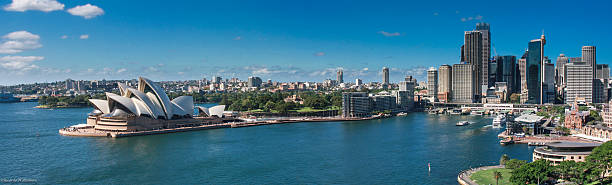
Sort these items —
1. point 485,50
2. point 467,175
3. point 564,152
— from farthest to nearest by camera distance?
point 485,50 → point 564,152 → point 467,175

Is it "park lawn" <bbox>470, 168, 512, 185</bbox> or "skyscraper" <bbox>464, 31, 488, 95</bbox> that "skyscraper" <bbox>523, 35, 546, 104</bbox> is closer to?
"skyscraper" <bbox>464, 31, 488, 95</bbox>

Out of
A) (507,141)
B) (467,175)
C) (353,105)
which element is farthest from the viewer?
(353,105)

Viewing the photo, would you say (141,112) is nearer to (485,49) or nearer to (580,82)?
(580,82)

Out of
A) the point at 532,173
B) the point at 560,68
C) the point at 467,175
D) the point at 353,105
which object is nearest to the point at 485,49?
the point at 560,68

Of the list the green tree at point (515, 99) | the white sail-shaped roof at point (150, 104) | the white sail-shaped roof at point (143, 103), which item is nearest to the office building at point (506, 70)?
the green tree at point (515, 99)

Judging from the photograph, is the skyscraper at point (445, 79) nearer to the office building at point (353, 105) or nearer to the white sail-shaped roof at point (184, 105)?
the office building at point (353, 105)

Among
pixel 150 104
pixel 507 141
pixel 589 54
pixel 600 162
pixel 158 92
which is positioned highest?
pixel 589 54

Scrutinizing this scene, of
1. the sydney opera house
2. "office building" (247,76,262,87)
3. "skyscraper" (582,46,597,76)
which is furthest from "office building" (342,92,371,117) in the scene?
"office building" (247,76,262,87)
